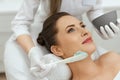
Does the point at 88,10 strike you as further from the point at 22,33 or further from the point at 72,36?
the point at 22,33

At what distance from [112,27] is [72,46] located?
0.25 m

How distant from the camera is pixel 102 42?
220 centimetres

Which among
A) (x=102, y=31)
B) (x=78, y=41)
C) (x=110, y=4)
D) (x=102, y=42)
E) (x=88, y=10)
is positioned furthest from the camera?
(x=102, y=42)

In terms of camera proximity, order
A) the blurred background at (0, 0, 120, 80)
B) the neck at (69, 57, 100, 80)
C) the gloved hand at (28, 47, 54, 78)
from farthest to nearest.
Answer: the blurred background at (0, 0, 120, 80) < the neck at (69, 57, 100, 80) < the gloved hand at (28, 47, 54, 78)

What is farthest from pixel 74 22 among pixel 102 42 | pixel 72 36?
→ pixel 102 42

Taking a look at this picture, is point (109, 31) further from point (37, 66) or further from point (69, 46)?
point (37, 66)

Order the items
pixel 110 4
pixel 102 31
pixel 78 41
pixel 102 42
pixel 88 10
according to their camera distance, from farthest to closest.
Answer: pixel 102 42 → pixel 110 4 → pixel 88 10 → pixel 102 31 → pixel 78 41

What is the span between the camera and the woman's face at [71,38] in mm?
1323

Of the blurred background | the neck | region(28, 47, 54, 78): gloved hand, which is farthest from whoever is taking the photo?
the blurred background

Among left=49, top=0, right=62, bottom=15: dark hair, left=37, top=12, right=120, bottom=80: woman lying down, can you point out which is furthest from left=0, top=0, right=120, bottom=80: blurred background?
left=37, top=12, right=120, bottom=80: woman lying down

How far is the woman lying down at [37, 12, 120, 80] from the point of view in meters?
1.34

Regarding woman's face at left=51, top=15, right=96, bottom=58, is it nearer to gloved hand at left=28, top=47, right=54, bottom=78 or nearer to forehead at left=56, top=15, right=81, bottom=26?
forehead at left=56, top=15, right=81, bottom=26

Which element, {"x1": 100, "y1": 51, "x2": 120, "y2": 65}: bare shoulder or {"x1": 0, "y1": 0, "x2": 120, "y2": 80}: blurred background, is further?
{"x1": 0, "y1": 0, "x2": 120, "y2": 80}: blurred background

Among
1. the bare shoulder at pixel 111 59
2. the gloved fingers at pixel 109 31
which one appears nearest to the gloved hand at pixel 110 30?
the gloved fingers at pixel 109 31
